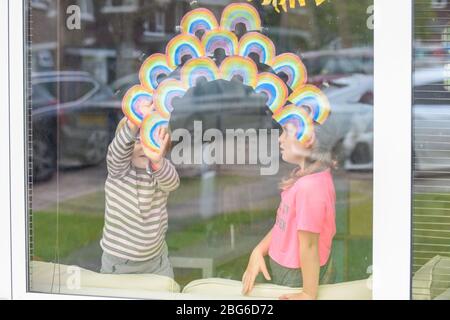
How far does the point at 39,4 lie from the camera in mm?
3975

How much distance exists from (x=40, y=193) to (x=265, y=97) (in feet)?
3.96

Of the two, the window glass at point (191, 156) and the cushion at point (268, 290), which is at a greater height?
the window glass at point (191, 156)

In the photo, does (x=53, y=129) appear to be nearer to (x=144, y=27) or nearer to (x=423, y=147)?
(x=144, y=27)

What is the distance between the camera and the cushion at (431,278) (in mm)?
3674

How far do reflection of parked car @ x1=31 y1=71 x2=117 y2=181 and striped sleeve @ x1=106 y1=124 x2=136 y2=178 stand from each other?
38mm

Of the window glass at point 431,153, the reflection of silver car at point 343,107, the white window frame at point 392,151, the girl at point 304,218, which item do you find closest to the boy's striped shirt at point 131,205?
the girl at point 304,218

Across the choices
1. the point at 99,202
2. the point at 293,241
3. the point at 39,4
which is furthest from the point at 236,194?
the point at 39,4

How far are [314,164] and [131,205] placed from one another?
35.7 inches

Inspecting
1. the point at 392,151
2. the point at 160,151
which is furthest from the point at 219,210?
the point at 392,151

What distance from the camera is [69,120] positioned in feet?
13.1

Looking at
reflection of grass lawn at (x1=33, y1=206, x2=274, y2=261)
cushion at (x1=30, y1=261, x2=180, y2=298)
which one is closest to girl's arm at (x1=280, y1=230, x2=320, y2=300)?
reflection of grass lawn at (x1=33, y1=206, x2=274, y2=261)

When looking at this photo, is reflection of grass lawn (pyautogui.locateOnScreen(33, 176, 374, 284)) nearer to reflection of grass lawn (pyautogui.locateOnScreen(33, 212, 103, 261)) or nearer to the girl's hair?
reflection of grass lawn (pyautogui.locateOnScreen(33, 212, 103, 261))

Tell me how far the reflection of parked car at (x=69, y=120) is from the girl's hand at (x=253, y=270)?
2.85 feet

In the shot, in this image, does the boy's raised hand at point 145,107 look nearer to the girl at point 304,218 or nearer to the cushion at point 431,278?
the girl at point 304,218
